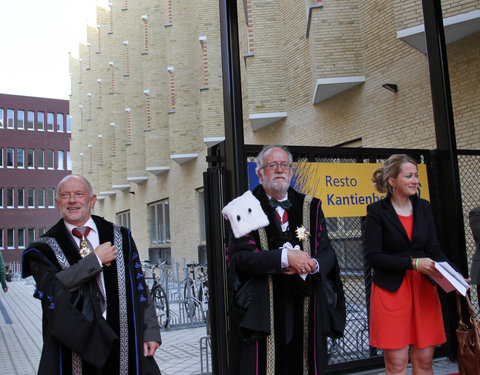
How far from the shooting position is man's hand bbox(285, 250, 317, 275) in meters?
3.03

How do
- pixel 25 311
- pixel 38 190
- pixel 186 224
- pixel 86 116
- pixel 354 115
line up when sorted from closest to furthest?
pixel 354 115
pixel 25 311
pixel 186 224
pixel 86 116
pixel 38 190

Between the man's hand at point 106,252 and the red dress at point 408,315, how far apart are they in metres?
2.03

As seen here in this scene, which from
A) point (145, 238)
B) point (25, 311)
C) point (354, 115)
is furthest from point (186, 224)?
point (354, 115)

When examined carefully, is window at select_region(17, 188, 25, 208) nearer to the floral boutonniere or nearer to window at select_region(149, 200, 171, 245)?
window at select_region(149, 200, 171, 245)

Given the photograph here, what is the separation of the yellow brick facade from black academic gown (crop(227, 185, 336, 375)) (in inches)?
335

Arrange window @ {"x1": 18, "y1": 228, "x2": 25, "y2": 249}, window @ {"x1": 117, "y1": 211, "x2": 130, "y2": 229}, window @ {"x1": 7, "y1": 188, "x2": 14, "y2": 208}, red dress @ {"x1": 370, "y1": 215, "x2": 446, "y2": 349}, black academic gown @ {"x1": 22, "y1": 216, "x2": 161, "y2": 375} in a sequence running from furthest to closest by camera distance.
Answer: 1. window @ {"x1": 7, "y1": 188, "x2": 14, "y2": 208}
2. window @ {"x1": 18, "y1": 228, "x2": 25, "y2": 249}
3. window @ {"x1": 117, "y1": 211, "x2": 130, "y2": 229}
4. red dress @ {"x1": 370, "y1": 215, "x2": 446, "y2": 349}
5. black academic gown @ {"x1": 22, "y1": 216, "x2": 161, "y2": 375}

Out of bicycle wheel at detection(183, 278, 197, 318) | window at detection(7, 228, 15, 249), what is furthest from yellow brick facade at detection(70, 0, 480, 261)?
window at detection(7, 228, 15, 249)

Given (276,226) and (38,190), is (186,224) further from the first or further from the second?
(38,190)

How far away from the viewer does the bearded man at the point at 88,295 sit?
9.46 ft

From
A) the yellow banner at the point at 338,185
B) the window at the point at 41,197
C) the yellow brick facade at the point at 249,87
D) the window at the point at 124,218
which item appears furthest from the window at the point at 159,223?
the window at the point at 41,197

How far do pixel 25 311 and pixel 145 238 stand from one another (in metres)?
14.7

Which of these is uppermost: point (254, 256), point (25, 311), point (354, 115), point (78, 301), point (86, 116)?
point (86, 116)

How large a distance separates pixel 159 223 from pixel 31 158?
39.3m

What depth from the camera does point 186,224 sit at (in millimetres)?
25031
